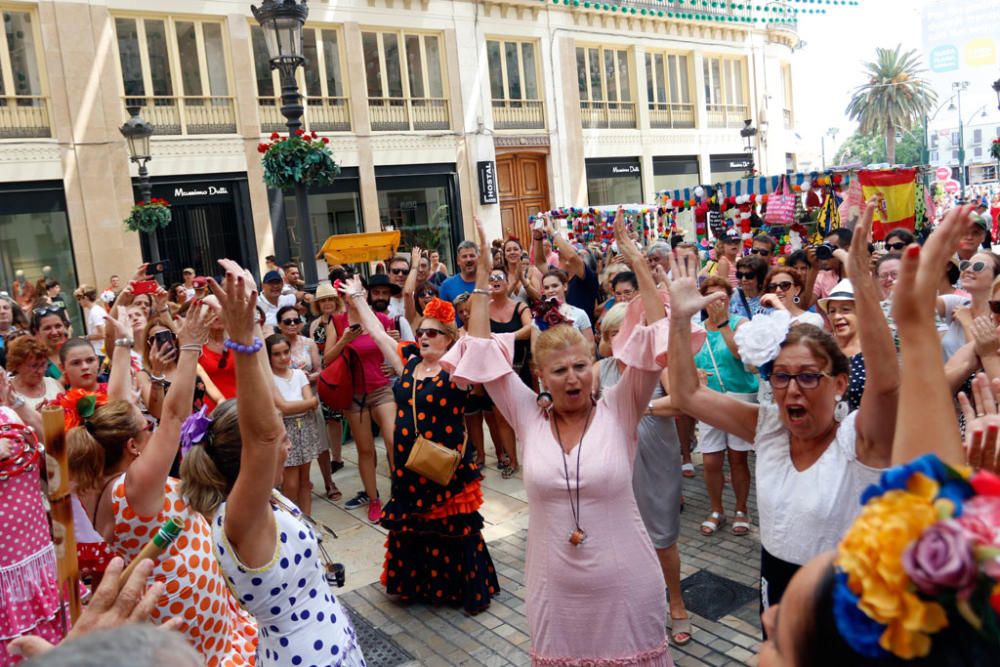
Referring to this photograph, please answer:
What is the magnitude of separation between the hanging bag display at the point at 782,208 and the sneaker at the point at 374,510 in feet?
25.8

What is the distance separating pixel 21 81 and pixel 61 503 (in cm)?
1758

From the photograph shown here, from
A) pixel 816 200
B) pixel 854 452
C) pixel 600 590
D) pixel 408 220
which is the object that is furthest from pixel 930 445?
pixel 408 220

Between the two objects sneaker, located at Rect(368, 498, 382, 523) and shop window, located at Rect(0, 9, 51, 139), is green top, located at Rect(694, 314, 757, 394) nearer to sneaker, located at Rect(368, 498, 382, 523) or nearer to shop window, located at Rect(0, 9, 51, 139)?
sneaker, located at Rect(368, 498, 382, 523)

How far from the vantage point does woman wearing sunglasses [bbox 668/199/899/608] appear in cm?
241

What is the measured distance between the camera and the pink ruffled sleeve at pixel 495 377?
3.50 meters

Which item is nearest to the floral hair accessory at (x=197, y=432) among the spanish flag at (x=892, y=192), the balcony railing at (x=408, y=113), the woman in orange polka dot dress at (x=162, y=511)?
the woman in orange polka dot dress at (x=162, y=511)

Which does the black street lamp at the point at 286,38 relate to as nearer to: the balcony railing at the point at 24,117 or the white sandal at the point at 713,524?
the white sandal at the point at 713,524

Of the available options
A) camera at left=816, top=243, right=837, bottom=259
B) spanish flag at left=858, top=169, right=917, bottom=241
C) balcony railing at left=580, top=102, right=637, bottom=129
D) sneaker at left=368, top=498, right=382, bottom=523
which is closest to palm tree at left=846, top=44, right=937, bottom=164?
balcony railing at left=580, top=102, right=637, bottom=129

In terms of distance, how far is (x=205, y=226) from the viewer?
1866 cm

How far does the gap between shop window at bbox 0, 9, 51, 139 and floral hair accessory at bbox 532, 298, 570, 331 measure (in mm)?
14813

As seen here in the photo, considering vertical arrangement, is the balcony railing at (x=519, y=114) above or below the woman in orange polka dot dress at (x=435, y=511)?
above

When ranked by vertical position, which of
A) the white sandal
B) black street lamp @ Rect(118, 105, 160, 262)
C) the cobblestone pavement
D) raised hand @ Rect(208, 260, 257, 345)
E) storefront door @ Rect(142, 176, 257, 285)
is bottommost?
the cobblestone pavement

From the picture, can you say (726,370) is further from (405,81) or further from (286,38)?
(405,81)

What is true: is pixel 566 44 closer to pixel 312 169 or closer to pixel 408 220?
pixel 408 220
